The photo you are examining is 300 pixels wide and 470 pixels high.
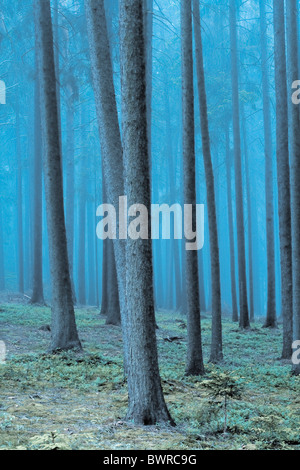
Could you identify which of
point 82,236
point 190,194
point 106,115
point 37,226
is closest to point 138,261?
point 106,115

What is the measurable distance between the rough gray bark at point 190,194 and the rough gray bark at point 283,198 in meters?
3.34

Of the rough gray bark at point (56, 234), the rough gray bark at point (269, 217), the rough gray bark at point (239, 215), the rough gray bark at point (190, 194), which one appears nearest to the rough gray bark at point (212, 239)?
the rough gray bark at point (190, 194)

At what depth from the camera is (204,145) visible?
13219mm

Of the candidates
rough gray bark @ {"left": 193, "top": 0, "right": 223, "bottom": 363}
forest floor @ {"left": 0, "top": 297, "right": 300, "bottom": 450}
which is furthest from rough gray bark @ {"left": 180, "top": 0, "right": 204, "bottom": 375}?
rough gray bark @ {"left": 193, "top": 0, "right": 223, "bottom": 363}

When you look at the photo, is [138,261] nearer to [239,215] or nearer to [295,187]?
[295,187]

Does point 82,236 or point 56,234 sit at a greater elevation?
point 82,236

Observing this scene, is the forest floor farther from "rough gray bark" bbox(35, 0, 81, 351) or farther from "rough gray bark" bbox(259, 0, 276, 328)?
"rough gray bark" bbox(259, 0, 276, 328)

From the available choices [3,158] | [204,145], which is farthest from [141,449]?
[3,158]

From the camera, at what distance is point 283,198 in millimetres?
13336

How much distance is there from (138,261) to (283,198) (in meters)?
7.38

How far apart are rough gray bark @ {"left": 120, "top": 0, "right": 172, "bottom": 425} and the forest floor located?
32cm

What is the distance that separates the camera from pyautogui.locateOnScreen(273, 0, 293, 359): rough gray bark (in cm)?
1312
